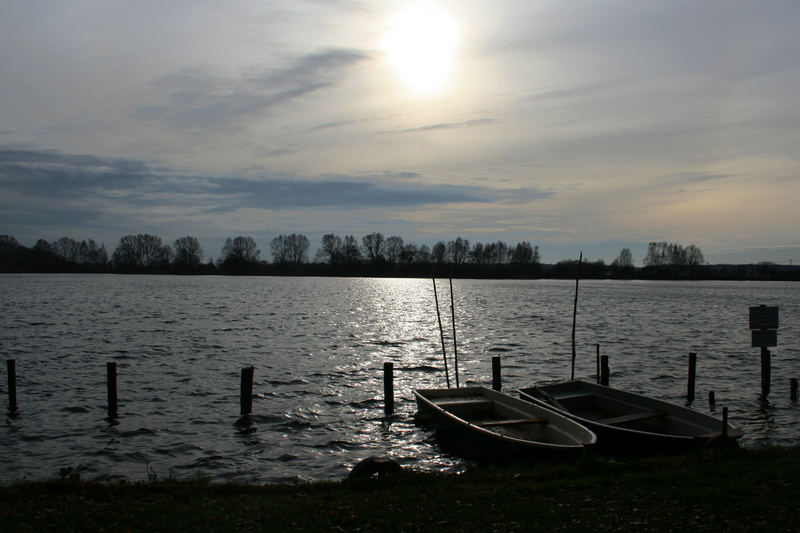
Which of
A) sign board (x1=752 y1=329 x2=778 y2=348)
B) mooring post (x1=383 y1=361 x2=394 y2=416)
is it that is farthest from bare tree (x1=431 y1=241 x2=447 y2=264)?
sign board (x1=752 y1=329 x2=778 y2=348)

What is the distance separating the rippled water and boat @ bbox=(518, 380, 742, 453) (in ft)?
8.53

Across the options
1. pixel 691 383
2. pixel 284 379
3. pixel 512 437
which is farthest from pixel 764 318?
pixel 284 379

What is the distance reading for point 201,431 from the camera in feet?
55.0

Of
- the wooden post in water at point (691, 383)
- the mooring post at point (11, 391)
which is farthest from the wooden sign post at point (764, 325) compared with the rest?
the mooring post at point (11, 391)

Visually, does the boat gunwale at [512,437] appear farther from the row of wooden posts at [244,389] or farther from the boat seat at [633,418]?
the row of wooden posts at [244,389]

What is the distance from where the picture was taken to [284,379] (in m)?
25.1

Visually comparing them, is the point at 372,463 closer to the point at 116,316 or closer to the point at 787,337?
the point at 787,337

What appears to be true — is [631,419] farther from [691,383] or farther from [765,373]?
[765,373]

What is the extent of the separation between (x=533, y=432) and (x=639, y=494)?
17.8 feet

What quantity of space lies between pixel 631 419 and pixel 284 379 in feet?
49.3

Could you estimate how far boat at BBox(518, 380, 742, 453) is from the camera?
516 inches

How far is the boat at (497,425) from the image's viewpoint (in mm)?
12604

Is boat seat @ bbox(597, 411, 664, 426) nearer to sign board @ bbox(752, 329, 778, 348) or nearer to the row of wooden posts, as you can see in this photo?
sign board @ bbox(752, 329, 778, 348)

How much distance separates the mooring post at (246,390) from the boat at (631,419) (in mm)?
8390
